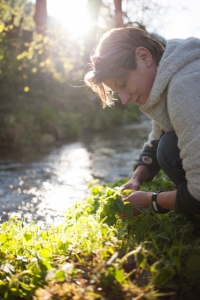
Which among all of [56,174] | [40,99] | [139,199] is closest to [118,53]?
[139,199]

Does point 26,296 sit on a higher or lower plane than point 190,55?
lower

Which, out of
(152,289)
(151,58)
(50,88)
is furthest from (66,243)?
(50,88)

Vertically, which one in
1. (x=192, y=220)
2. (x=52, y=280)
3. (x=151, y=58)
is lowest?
(x=192, y=220)

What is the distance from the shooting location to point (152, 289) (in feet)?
4.74

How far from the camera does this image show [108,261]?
1494mm

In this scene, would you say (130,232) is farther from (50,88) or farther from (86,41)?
(50,88)

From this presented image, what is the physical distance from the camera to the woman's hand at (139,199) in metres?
2.07

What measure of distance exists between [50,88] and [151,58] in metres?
12.1

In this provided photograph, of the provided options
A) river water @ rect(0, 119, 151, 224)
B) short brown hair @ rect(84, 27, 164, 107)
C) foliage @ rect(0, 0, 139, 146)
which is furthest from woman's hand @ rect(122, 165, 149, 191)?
foliage @ rect(0, 0, 139, 146)

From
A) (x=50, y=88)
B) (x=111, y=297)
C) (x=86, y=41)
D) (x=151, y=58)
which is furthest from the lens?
(x=50, y=88)

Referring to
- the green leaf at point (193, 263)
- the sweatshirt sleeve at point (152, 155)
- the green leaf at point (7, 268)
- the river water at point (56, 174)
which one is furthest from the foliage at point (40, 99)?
the green leaf at point (193, 263)

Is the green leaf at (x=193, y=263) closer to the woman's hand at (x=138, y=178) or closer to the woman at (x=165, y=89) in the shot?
the woman at (x=165, y=89)

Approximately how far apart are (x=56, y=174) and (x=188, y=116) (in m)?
4.37

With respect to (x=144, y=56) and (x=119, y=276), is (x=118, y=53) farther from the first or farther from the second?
(x=119, y=276)
